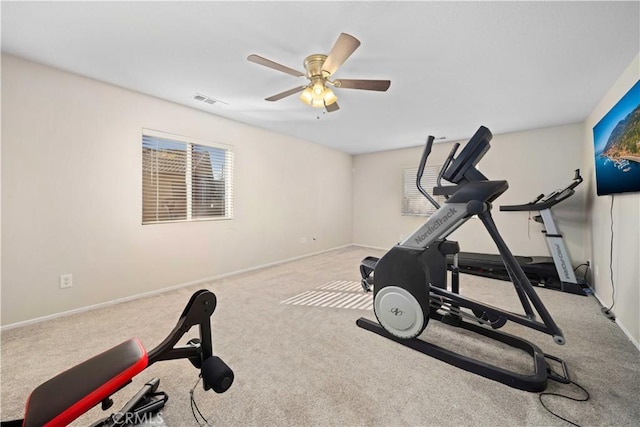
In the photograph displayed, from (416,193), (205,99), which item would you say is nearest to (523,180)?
(416,193)

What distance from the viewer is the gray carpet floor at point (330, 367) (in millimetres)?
1354

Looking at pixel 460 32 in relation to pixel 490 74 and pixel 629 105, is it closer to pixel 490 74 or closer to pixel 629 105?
pixel 490 74

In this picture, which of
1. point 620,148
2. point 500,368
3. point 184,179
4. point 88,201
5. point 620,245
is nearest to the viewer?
point 500,368

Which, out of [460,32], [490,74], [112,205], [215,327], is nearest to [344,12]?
[460,32]

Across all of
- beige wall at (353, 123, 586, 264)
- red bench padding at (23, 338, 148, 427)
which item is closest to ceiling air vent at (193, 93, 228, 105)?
red bench padding at (23, 338, 148, 427)

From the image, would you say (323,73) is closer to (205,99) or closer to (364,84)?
(364,84)

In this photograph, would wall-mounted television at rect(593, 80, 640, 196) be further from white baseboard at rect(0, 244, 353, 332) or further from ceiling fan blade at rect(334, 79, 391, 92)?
white baseboard at rect(0, 244, 353, 332)

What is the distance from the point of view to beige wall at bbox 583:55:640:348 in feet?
6.66

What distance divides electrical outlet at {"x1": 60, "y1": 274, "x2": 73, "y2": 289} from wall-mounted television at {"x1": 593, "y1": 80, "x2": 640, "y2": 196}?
478 cm

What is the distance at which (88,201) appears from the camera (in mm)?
2584


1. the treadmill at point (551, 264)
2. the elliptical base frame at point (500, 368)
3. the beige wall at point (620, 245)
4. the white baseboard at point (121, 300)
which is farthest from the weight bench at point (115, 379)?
the treadmill at point (551, 264)

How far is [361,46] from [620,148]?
225 centimetres

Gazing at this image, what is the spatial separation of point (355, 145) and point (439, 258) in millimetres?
3612

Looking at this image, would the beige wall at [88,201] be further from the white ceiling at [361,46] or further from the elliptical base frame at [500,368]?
the elliptical base frame at [500,368]
